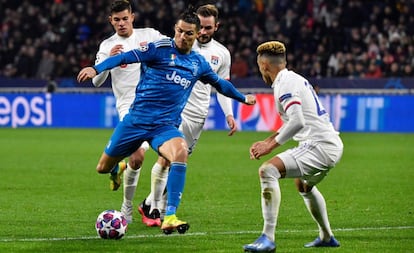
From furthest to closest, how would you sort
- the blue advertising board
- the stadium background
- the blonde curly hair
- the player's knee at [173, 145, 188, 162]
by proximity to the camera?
the stadium background, the blue advertising board, the player's knee at [173, 145, 188, 162], the blonde curly hair

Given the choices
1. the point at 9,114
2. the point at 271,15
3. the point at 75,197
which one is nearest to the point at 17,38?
the point at 9,114

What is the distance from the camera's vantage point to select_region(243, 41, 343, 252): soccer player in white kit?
315 inches

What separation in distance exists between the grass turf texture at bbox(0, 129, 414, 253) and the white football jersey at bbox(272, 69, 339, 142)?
3.37ft

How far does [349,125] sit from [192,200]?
14053mm

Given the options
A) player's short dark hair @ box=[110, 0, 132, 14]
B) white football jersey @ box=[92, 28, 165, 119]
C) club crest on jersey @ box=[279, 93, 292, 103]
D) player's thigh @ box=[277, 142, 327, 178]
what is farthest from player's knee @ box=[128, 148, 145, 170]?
club crest on jersey @ box=[279, 93, 292, 103]

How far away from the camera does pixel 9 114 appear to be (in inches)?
1105

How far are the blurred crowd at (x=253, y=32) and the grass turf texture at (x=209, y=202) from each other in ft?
24.9

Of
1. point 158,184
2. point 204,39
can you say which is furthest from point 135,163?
point 204,39

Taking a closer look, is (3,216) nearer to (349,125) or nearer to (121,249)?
(121,249)

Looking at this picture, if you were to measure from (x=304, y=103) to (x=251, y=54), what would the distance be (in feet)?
70.6

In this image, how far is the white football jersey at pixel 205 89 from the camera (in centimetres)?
1101

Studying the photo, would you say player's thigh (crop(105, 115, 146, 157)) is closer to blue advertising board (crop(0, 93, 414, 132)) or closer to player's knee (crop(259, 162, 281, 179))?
player's knee (crop(259, 162, 281, 179))

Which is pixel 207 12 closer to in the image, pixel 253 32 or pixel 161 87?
pixel 161 87

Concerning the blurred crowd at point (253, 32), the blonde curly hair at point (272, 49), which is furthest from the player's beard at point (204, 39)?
the blurred crowd at point (253, 32)
